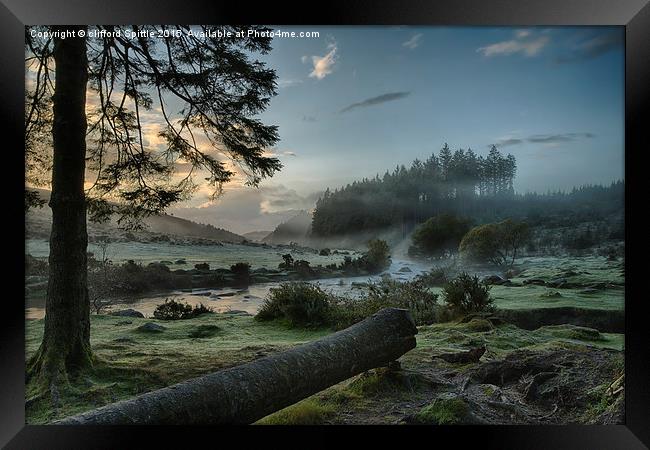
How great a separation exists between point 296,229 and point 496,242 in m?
1.88

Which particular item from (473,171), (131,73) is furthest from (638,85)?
(131,73)

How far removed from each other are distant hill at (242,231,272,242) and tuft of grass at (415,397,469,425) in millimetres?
2139

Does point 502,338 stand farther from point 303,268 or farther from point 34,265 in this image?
point 34,265

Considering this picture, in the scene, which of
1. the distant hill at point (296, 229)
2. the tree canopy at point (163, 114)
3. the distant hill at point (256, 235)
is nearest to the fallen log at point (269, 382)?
the distant hill at point (296, 229)

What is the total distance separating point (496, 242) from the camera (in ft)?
14.1

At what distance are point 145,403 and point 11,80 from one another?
3086 mm

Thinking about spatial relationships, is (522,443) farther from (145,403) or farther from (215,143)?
(215,143)

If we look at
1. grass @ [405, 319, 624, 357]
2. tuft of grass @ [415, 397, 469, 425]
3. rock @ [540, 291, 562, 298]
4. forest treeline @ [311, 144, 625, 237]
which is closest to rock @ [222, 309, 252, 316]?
forest treeline @ [311, 144, 625, 237]

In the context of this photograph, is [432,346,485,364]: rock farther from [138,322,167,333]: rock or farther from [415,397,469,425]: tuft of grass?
[138,322,167,333]: rock

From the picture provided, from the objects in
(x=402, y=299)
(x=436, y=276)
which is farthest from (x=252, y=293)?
(x=436, y=276)

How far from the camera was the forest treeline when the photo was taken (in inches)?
167
